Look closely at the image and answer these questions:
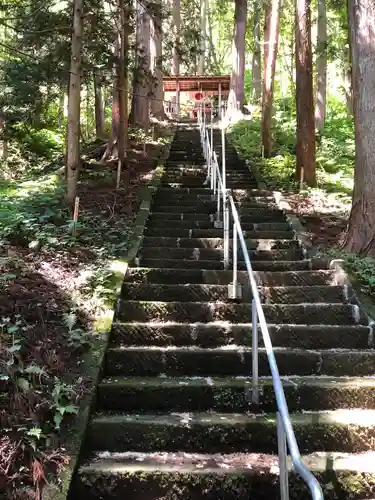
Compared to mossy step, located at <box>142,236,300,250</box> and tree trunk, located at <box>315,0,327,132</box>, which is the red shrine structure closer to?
tree trunk, located at <box>315,0,327,132</box>

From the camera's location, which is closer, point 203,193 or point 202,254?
point 202,254

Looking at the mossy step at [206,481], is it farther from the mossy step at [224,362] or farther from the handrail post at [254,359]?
the mossy step at [224,362]

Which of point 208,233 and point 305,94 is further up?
point 305,94

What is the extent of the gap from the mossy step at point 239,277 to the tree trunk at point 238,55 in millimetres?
17627

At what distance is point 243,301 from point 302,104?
648cm

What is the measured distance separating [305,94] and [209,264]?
5.76 m

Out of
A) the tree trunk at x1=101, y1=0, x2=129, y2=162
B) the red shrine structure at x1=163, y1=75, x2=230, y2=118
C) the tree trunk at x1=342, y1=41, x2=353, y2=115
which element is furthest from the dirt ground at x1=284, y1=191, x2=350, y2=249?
the red shrine structure at x1=163, y1=75, x2=230, y2=118

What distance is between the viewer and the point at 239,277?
19.1 ft

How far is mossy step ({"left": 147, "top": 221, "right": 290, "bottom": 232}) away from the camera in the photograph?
7.94 m

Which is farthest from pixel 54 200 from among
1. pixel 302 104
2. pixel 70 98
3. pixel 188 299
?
pixel 302 104

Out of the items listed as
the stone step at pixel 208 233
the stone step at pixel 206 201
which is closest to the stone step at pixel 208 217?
the stone step at pixel 206 201

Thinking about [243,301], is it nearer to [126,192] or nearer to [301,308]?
[301,308]

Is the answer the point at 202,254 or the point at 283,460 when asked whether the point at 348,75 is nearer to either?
the point at 202,254

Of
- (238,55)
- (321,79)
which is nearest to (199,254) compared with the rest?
(321,79)
